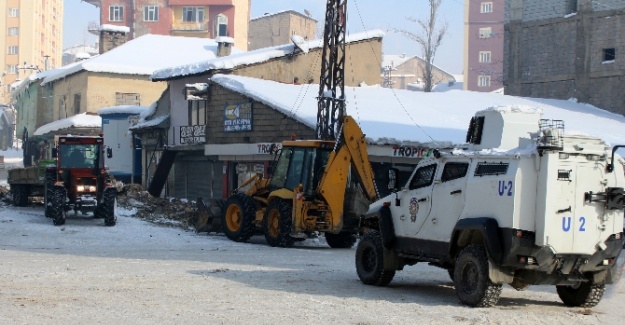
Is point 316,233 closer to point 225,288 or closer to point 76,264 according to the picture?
point 76,264

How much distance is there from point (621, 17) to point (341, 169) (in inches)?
1188

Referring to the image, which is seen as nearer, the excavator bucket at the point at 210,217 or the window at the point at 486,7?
the excavator bucket at the point at 210,217

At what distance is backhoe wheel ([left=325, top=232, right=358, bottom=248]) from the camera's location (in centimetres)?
2412

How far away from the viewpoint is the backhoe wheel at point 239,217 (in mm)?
24406

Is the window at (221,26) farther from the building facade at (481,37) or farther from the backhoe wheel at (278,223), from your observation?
the backhoe wheel at (278,223)

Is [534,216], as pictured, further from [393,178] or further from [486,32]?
[486,32]

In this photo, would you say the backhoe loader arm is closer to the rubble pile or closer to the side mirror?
the side mirror

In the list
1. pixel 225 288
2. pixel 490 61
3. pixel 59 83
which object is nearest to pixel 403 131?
pixel 225 288

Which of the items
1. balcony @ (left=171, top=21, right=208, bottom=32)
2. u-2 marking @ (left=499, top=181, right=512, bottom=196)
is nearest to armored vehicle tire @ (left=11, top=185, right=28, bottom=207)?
u-2 marking @ (left=499, top=181, right=512, bottom=196)

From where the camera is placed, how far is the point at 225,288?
14.2 m

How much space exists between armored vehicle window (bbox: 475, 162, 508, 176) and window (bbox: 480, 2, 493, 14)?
365ft

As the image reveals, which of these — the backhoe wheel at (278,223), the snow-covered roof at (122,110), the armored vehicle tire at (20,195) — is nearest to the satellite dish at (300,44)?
the snow-covered roof at (122,110)

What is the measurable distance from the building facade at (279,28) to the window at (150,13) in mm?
12335

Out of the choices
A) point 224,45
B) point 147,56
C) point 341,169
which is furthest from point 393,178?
point 147,56
